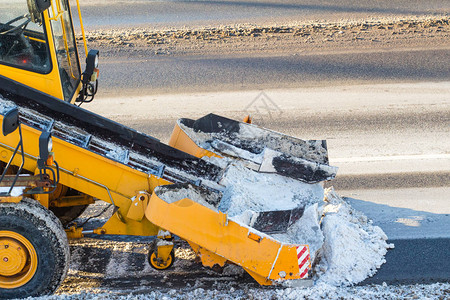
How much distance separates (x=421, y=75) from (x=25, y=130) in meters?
8.09

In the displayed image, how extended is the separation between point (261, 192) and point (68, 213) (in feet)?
7.44

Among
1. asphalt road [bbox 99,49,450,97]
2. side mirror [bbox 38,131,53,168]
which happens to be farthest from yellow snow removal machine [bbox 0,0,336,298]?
asphalt road [bbox 99,49,450,97]

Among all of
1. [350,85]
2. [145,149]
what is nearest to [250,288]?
[145,149]

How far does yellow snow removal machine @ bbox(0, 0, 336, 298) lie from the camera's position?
4.97 meters

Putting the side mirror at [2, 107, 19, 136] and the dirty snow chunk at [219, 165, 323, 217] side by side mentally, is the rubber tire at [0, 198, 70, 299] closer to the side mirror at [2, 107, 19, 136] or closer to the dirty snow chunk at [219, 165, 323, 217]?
the side mirror at [2, 107, 19, 136]

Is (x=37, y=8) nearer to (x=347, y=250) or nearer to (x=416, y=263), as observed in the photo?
(x=347, y=250)

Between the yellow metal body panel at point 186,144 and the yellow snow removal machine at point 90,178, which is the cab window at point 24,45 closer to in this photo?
the yellow snow removal machine at point 90,178

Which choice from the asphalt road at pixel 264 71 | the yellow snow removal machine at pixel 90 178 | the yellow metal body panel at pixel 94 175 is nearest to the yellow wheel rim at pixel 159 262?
the yellow snow removal machine at pixel 90 178

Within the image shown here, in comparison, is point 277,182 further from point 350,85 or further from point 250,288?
point 350,85

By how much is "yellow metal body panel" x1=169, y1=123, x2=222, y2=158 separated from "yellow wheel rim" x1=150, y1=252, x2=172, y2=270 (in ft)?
3.65

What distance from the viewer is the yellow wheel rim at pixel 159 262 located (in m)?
5.52

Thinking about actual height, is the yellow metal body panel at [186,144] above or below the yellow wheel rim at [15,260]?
above

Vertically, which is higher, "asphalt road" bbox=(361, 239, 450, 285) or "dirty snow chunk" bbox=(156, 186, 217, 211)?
"dirty snow chunk" bbox=(156, 186, 217, 211)

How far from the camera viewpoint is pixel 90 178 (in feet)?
17.3
